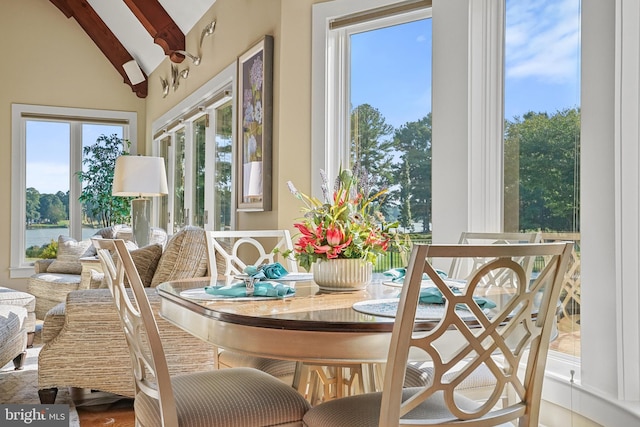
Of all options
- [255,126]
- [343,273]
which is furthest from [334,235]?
[255,126]

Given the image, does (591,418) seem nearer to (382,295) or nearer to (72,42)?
(382,295)

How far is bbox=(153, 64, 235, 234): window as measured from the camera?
4.88m

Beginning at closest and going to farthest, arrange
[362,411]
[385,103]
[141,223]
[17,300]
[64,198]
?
[362,411] < [385,103] < [17,300] < [141,223] < [64,198]

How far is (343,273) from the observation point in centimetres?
189

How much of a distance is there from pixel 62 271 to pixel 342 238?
4944mm

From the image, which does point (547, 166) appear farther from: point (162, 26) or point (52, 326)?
point (162, 26)

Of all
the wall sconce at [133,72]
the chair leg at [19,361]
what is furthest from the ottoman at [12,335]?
the wall sconce at [133,72]

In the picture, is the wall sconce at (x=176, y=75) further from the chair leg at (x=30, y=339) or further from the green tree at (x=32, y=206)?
the chair leg at (x=30, y=339)

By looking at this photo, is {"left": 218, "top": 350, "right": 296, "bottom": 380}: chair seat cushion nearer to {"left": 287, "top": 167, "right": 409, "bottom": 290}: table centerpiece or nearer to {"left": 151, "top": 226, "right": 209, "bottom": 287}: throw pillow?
{"left": 287, "top": 167, "right": 409, "bottom": 290}: table centerpiece

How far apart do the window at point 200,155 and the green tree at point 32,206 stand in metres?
1.48

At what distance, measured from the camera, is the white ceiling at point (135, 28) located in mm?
5547

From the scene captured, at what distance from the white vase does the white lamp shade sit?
3.27m

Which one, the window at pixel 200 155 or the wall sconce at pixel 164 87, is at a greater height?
the wall sconce at pixel 164 87

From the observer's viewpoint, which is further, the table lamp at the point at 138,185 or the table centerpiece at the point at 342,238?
the table lamp at the point at 138,185
